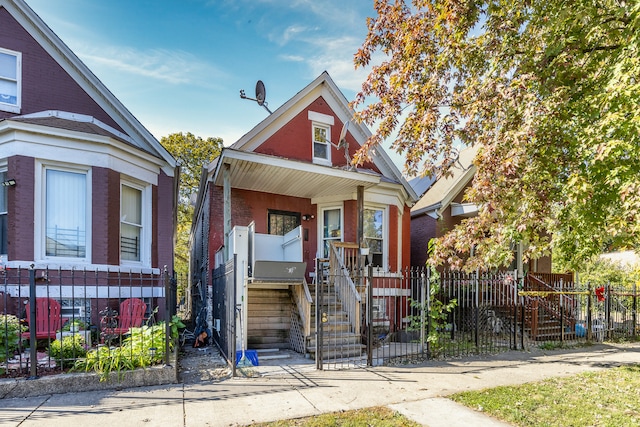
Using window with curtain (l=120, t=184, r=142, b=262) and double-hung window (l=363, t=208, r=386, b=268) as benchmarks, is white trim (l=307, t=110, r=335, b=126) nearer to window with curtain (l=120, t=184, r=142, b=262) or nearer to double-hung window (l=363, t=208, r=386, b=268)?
double-hung window (l=363, t=208, r=386, b=268)

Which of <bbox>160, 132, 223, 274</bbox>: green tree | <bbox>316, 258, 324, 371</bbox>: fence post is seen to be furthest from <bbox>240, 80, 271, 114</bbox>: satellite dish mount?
<bbox>160, 132, 223, 274</bbox>: green tree

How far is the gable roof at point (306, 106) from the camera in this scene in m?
11.0

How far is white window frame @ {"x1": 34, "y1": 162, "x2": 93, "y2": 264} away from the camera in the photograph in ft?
25.3

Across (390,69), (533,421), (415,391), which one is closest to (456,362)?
(415,391)

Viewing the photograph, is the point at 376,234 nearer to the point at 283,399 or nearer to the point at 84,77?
the point at 283,399

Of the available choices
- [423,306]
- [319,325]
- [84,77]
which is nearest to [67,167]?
[84,77]

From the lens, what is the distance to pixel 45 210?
7871mm

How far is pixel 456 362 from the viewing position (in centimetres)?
801

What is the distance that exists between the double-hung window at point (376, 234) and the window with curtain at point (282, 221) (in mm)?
2372

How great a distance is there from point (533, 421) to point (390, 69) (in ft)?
19.7

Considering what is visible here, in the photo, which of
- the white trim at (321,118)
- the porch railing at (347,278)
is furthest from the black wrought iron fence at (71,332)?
the white trim at (321,118)

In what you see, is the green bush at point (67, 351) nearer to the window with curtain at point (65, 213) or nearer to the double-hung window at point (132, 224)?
the window with curtain at point (65, 213)

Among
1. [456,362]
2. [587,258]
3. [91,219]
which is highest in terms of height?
[91,219]

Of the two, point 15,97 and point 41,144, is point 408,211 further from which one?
point 15,97
